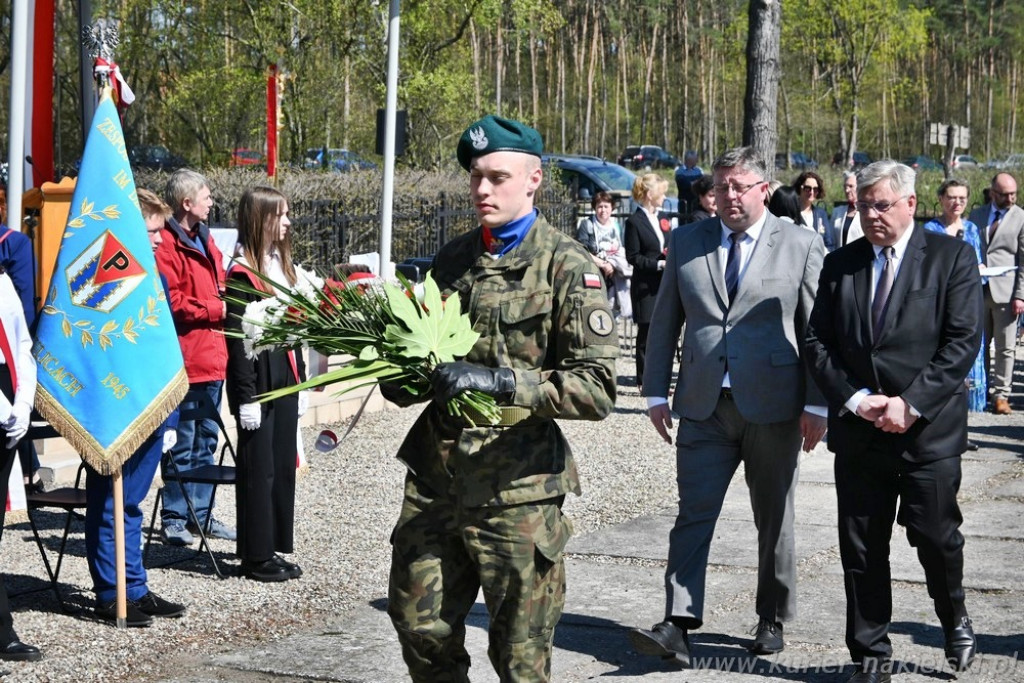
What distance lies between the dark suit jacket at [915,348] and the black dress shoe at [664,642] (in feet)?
3.22

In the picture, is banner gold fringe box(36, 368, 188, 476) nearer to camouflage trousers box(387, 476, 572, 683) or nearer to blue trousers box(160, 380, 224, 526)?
blue trousers box(160, 380, 224, 526)

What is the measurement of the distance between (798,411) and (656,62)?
6970 cm

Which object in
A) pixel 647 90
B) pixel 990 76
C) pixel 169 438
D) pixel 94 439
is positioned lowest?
pixel 169 438

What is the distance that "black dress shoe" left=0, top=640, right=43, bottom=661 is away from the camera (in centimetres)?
548

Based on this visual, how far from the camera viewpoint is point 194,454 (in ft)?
25.7

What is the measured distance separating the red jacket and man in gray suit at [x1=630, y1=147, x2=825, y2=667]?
262 centimetres

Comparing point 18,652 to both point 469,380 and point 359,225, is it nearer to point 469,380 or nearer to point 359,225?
point 469,380

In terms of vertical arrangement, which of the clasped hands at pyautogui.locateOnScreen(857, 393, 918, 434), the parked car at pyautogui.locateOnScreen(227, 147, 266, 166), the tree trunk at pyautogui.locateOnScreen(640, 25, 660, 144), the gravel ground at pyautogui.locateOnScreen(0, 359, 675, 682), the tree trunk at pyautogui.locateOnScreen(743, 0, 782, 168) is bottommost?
the gravel ground at pyautogui.locateOnScreen(0, 359, 675, 682)

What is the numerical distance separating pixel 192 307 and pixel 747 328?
3.05m

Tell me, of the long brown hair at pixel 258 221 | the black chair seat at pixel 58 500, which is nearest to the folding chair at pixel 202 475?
the black chair seat at pixel 58 500

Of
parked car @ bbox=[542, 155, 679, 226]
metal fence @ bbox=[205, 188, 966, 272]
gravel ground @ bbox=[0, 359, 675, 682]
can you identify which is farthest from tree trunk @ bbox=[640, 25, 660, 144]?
gravel ground @ bbox=[0, 359, 675, 682]

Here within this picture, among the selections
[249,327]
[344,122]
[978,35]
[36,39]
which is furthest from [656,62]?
[249,327]

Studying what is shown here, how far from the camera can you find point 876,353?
5.15 m

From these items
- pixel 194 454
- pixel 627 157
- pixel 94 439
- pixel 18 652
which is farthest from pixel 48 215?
pixel 627 157
